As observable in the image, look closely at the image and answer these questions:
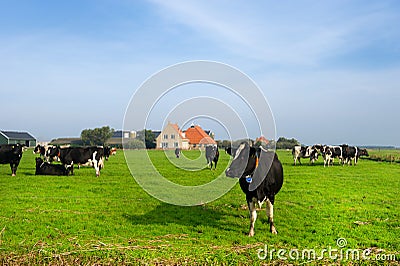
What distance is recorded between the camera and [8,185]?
15.9 m

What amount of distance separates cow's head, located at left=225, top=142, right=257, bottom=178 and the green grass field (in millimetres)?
1315

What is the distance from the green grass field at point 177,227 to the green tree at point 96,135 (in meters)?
74.6

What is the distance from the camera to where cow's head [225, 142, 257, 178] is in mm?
8414

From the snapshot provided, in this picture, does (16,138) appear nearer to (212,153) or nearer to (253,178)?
(212,153)

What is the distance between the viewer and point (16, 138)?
3669 inches

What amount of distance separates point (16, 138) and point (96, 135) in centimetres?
2067

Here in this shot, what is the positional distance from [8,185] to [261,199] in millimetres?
11798

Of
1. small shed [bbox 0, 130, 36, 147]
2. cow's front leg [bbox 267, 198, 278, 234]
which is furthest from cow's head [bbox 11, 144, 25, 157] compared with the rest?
small shed [bbox 0, 130, 36, 147]

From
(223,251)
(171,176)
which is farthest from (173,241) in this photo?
(171,176)

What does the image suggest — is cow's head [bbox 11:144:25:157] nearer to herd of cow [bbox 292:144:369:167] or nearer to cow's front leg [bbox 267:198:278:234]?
cow's front leg [bbox 267:198:278:234]

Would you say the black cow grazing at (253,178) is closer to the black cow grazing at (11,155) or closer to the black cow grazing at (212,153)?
the black cow grazing at (11,155)

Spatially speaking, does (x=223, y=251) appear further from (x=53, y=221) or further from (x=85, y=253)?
(x=53, y=221)

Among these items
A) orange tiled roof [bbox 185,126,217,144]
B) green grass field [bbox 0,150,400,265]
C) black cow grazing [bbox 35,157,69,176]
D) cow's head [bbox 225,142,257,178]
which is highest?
orange tiled roof [bbox 185,126,217,144]

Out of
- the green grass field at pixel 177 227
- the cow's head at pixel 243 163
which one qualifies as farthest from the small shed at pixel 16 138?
the cow's head at pixel 243 163
